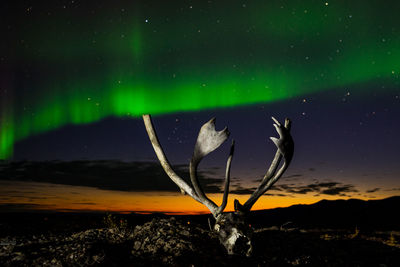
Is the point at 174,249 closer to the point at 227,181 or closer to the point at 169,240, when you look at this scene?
the point at 169,240

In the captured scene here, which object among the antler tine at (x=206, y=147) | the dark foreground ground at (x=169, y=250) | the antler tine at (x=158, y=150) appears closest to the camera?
the dark foreground ground at (x=169, y=250)

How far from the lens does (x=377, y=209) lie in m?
54.8

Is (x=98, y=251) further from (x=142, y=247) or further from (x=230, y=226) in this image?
(x=230, y=226)

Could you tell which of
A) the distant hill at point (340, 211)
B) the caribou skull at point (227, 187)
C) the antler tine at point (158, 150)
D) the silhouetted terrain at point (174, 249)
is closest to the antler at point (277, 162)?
the caribou skull at point (227, 187)

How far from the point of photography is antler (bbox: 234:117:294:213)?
305 inches

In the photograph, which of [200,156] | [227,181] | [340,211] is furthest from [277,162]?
[340,211]

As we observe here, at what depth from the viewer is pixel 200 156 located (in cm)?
791

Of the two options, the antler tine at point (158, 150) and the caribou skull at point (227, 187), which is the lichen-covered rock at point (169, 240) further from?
the antler tine at point (158, 150)

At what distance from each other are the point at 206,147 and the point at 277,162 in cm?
168

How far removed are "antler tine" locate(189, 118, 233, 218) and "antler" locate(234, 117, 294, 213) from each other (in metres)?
0.67

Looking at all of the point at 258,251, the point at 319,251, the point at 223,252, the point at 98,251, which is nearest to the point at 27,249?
the point at 98,251

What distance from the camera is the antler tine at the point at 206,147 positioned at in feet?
24.9

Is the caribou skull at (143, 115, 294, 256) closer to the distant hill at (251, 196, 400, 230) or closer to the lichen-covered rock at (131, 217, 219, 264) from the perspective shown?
the lichen-covered rock at (131, 217, 219, 264)

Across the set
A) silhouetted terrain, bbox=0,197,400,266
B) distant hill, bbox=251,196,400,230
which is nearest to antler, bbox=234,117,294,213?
silhouetted terrain, bbox=0,197,400,266
